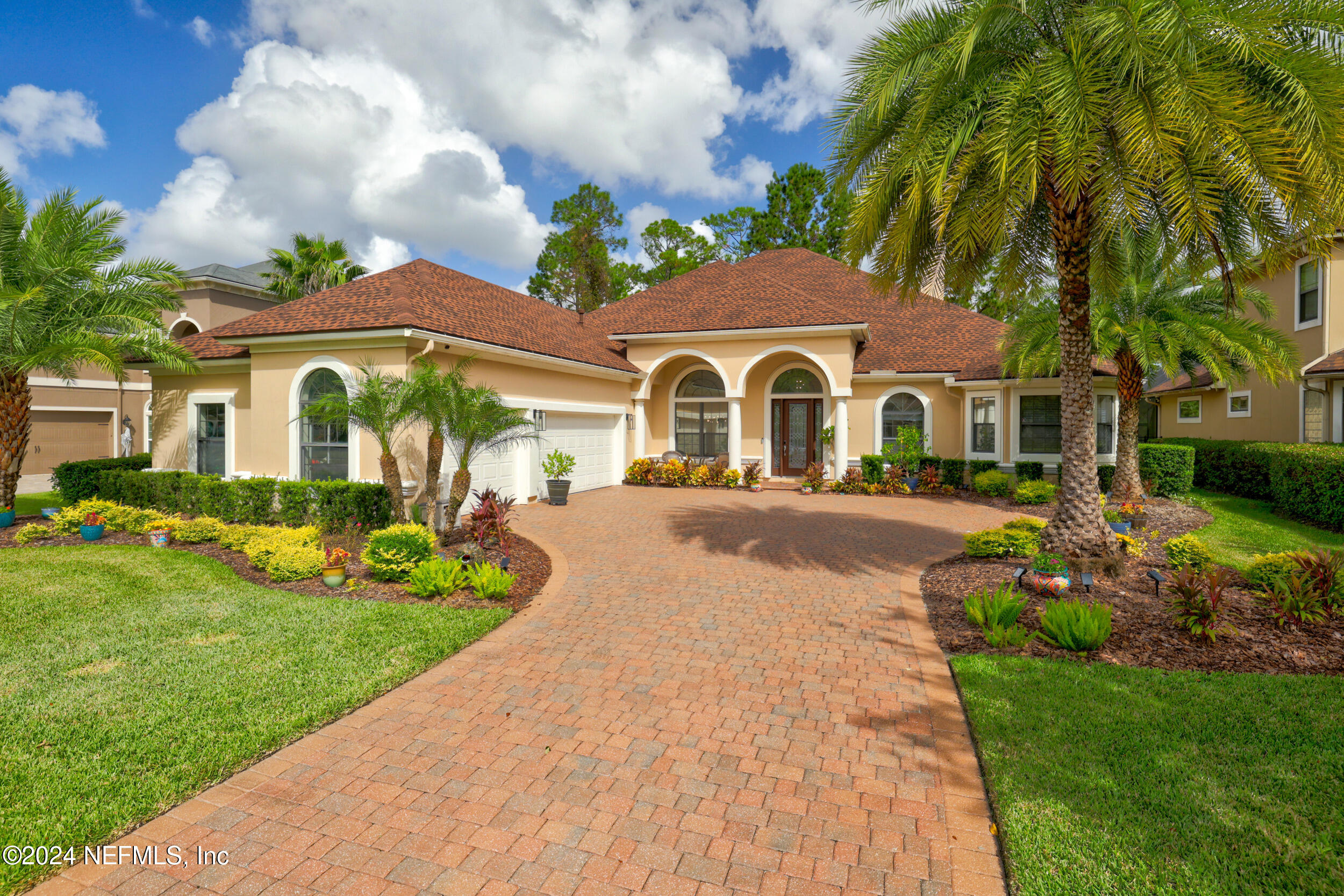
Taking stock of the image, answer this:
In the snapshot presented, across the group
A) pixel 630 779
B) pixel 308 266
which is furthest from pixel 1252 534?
pixel 308 266

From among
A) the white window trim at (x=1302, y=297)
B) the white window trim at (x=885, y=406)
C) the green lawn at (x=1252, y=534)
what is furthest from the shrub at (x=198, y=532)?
the white window trim at (x=1302, y=297)

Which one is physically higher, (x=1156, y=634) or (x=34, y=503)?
(x=34, y=503)

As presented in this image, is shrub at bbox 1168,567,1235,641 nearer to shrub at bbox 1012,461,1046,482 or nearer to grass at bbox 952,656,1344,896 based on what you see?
grass at bbox 952,656,1344,896

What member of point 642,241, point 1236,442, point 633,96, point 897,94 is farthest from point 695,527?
point 642,241

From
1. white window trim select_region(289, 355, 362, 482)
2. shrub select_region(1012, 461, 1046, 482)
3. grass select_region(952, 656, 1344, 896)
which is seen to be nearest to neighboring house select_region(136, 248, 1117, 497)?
white window trim select_region(289, 355, 362, 482)

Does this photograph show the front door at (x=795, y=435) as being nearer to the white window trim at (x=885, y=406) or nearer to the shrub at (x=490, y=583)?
the white window trim at (x=885, y=406)

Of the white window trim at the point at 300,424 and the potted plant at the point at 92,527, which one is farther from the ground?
the white window trim at the point at 300,424

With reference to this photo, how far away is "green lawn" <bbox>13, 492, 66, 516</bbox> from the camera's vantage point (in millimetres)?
13959

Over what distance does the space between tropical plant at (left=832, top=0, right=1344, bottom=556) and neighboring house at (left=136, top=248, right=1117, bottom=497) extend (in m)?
2.61

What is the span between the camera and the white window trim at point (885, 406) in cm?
1898

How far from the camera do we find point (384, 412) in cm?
982

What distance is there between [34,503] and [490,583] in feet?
49.9

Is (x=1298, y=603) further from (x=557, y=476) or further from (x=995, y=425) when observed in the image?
(x=557, y=476)

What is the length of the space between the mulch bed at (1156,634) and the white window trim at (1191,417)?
1840 cm
